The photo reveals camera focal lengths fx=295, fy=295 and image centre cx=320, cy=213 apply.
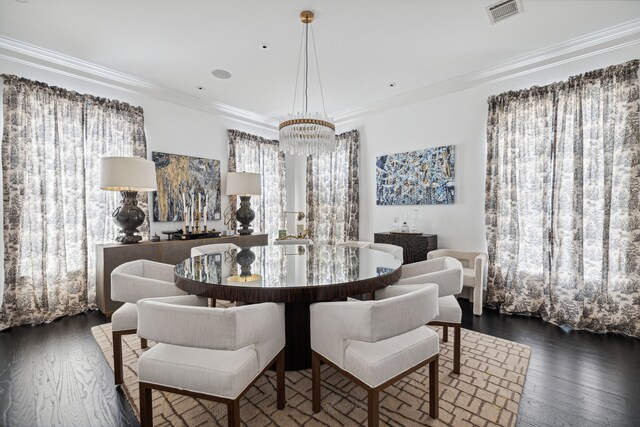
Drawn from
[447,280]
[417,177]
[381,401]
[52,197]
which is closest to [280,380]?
[381,401]

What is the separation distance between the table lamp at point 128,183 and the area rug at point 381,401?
182 centimetres

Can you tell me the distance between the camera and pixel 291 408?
1864 millimetres

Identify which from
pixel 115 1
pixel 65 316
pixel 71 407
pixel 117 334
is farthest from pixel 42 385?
pixel 115 1

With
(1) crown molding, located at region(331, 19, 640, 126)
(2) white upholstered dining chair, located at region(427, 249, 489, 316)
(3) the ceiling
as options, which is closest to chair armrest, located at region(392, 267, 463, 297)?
(2) white upholstered dining chair, located at region(427, 249, 489, 316)

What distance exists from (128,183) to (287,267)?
2.32 metres

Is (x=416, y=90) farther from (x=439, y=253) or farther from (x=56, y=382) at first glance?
(x=56, y=382)

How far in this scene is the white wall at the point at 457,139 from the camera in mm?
3932

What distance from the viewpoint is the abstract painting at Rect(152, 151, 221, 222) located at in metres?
4.42

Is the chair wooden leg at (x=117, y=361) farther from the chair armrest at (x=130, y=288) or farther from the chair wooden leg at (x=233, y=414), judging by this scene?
the chair wooden leg at (x=233, y=414)

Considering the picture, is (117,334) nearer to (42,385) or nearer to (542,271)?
(42,385)

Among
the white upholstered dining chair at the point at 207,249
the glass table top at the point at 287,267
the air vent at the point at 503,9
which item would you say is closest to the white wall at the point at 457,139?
the air vent at the point at 503,9

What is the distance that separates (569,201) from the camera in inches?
131

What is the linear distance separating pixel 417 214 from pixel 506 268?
1.41 metres

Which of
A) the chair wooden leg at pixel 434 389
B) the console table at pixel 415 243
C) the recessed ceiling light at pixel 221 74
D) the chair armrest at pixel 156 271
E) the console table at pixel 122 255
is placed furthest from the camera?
the console table at pixel 415 243
